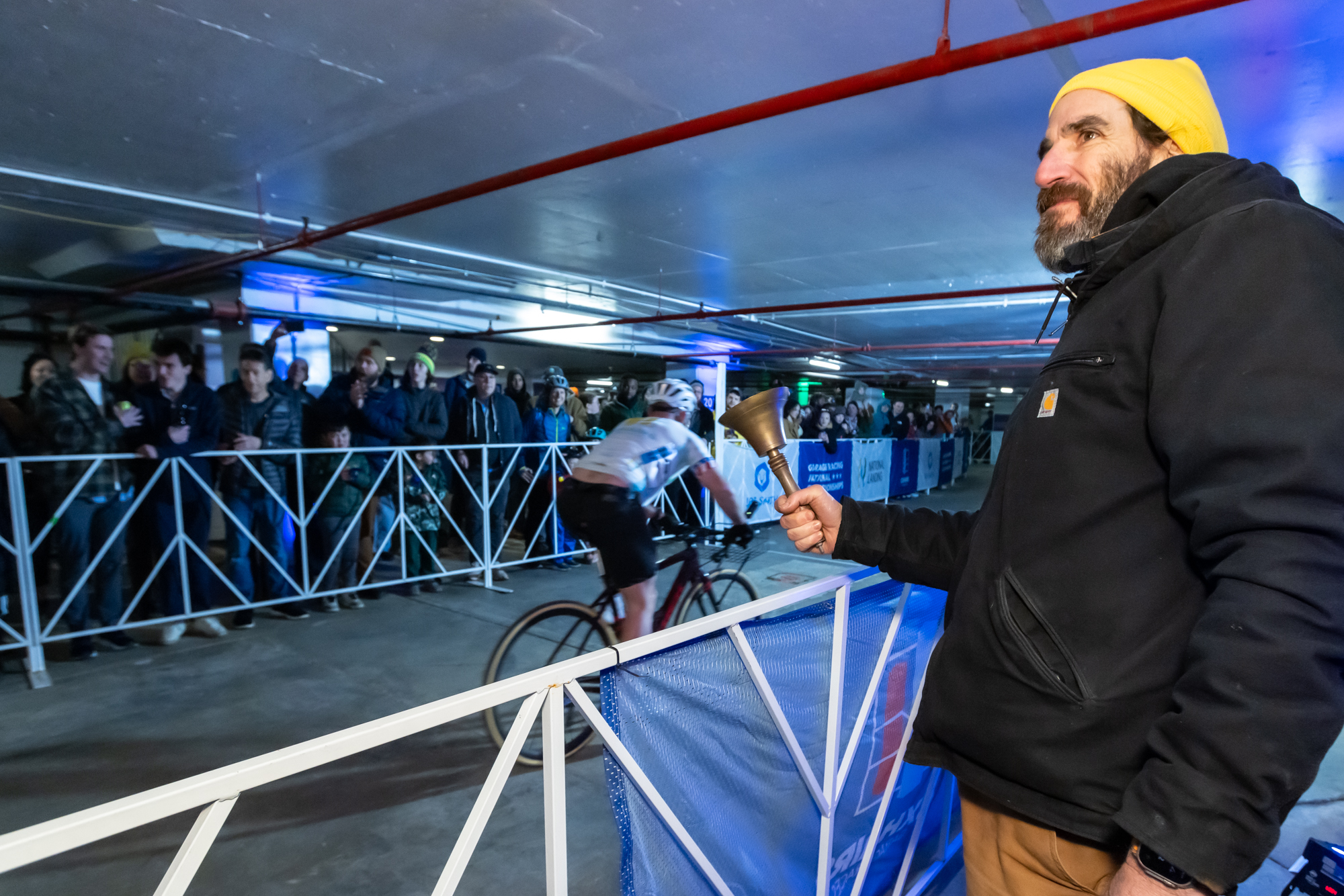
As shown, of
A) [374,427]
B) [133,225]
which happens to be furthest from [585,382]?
[133,225]

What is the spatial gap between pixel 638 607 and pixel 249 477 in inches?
150

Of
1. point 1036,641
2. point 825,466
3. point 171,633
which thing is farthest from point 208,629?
point 825,466

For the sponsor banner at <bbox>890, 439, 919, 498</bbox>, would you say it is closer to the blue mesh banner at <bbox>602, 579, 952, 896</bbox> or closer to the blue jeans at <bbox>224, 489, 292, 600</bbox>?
the blue jeans at <bbox>224, 489, 292, 600</bbox>

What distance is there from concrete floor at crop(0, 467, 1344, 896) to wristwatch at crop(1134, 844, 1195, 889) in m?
2.13

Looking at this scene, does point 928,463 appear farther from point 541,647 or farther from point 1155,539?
point 1155,539

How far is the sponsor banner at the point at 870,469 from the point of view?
11086 millimetres

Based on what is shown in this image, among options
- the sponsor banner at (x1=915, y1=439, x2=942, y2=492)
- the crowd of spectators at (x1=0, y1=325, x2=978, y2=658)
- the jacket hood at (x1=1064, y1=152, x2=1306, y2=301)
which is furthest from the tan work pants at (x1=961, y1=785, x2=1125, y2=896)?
the sponsor banner at (x1=915, y1=439, x2=942, y2=492)

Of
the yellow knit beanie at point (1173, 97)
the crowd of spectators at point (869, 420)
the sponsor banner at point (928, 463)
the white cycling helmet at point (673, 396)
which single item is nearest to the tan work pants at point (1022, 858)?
the yellow knit beanie at point (1173, 97)

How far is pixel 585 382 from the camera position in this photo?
13258mm

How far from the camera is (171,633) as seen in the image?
487 centimetres

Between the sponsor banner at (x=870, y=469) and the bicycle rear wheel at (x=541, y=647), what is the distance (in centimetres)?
771

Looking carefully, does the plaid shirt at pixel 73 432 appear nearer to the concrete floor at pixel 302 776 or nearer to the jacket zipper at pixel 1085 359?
the concrete floor at pixel 302 776

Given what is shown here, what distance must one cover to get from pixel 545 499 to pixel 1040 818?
21.4 ft

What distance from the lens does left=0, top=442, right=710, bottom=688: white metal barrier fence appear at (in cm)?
436
